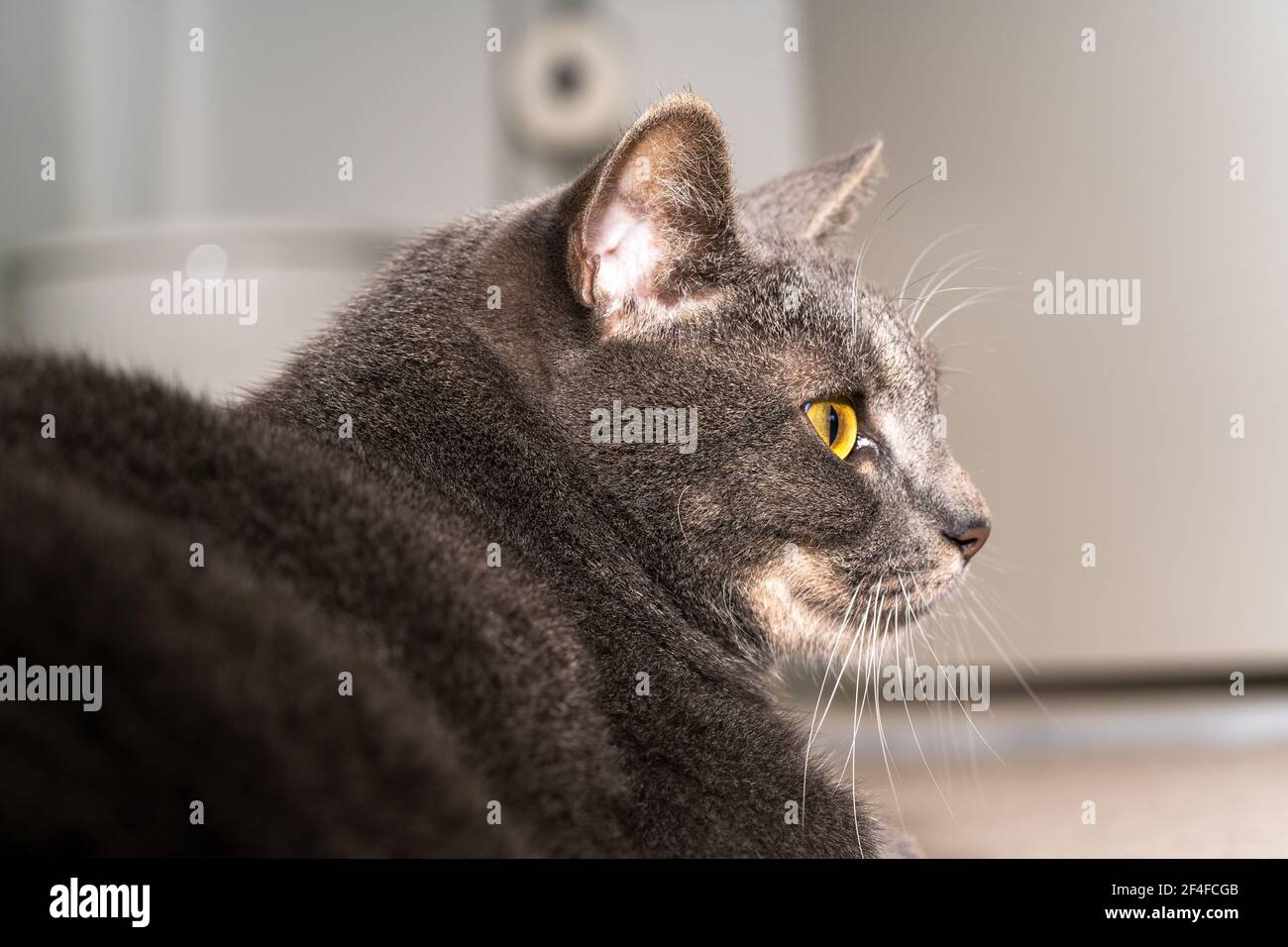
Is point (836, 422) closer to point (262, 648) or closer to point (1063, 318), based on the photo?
point (262, 648)

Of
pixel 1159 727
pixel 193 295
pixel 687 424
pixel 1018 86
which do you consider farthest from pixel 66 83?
pixel 1159 727

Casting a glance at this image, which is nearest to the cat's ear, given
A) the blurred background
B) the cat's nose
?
the cat's nose

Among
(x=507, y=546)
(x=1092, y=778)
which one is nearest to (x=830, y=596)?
→ (x=507, y=546)

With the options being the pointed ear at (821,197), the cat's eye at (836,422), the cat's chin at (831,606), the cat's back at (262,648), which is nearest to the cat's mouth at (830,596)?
the cat's chin at (831,606)

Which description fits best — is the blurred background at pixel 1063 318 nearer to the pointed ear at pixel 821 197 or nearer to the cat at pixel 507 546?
the pointed ear at pixel 821 197

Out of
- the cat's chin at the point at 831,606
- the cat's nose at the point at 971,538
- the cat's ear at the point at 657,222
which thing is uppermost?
the cat's ear at the point at 657,222
